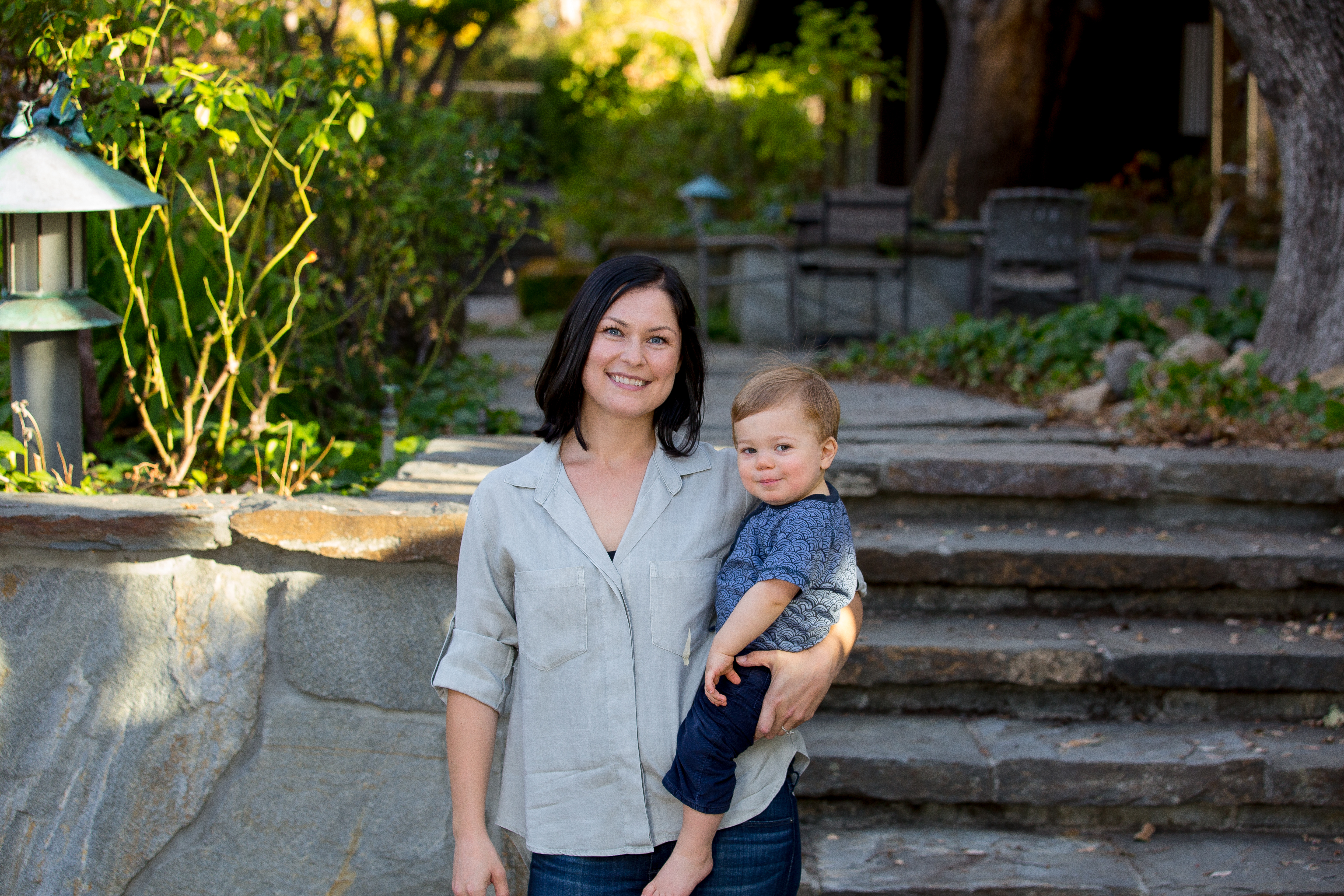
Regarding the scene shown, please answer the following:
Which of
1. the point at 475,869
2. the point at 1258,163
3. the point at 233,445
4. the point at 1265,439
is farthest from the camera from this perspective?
the point at 1258,163

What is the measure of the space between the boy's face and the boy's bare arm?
143mm

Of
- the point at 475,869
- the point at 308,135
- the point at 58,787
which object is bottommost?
the point at 58,787

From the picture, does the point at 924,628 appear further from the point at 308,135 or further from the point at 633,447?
the point at 308,135

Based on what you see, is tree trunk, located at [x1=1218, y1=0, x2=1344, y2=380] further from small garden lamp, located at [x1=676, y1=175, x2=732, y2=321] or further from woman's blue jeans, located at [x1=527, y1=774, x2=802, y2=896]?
small garden lamp, located at [x1=676, y1=175, x2=732, y2=321]

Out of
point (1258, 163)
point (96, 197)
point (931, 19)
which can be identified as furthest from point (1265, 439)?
point (931, 19)

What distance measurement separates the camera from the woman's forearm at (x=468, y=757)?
60.4 inches

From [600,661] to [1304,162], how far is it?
380cm

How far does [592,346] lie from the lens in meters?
1.58

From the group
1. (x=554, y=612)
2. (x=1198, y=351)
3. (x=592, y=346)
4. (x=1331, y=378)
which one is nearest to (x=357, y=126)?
(x=592, y=346)

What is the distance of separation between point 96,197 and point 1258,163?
26.6ft

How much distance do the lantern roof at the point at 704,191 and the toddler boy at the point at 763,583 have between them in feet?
22.6

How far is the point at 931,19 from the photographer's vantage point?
38.3ft

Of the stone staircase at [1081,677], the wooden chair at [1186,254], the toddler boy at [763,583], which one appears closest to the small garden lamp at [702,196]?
the wooden chair at [1186,254]

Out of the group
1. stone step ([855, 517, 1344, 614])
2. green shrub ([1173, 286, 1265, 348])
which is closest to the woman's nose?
stone step ([855, 517, 1344, 614])
